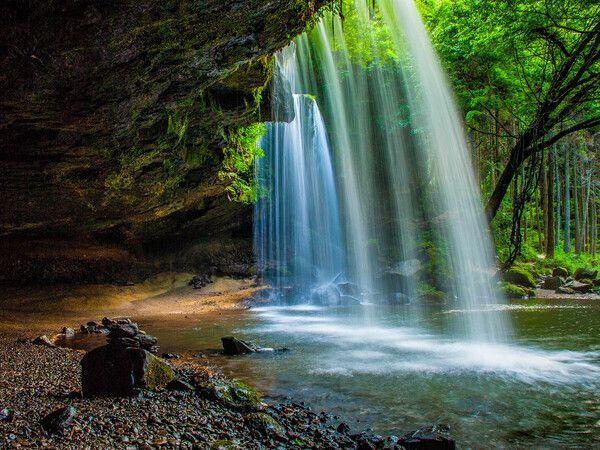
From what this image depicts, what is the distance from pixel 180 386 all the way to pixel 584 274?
2412 cm

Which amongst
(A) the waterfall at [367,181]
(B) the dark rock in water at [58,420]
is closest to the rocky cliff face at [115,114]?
(B) the dark rock in water at [58,420]

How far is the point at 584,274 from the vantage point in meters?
22.5

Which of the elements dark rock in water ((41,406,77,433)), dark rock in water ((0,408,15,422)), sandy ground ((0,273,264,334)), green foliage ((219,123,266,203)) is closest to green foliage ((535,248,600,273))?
sandy ground ((0,273,264,334))

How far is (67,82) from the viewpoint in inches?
240

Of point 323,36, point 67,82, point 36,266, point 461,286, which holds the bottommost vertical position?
point 461,286

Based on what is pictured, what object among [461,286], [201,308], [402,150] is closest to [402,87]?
[402,150]

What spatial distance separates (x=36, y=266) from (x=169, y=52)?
13462mm

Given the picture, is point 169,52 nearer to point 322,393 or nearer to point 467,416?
point 322,393

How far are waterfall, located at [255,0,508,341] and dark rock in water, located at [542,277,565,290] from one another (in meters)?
2.69

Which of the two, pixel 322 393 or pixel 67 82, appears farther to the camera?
pixel 67 82

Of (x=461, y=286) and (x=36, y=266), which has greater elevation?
(x=36, y=266)

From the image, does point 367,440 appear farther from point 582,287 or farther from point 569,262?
point 569,262

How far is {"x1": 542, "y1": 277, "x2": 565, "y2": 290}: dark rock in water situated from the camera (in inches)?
820

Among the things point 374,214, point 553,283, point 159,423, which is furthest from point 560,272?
point 159,423
